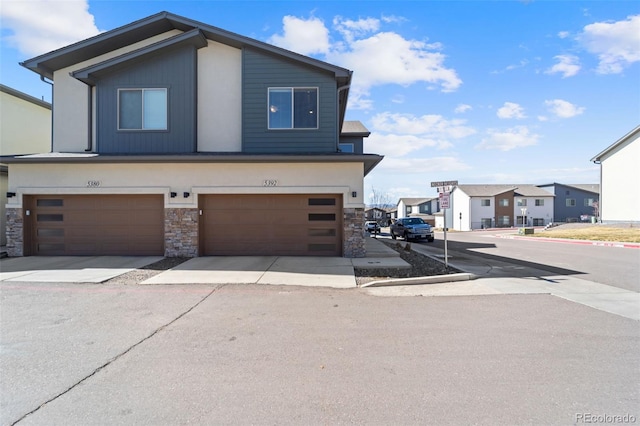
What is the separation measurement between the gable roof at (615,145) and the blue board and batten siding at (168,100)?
38885mm

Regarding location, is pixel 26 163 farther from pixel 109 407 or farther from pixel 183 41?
pixel 109 407

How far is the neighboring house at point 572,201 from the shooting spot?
212ft

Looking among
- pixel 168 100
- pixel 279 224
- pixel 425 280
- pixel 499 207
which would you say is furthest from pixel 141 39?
pixel 499 207

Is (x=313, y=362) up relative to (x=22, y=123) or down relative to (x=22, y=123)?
down

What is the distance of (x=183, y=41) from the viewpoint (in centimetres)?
1250

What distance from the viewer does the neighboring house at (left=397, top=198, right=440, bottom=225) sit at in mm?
75812

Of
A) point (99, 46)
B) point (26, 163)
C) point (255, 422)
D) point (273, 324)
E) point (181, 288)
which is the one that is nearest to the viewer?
point (255, 422)

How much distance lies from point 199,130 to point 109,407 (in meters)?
11.0

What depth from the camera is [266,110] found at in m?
12.5

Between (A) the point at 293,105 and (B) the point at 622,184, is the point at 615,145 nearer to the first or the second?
(B) the point at 622,184

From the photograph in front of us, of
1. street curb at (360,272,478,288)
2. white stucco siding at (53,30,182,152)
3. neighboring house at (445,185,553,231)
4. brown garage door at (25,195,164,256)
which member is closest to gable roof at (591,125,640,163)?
neighboring house at (445,185,553,231)

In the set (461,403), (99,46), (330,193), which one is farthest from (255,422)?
(99,46)

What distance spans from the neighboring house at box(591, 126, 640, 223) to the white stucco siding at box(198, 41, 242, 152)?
37198 millimetres

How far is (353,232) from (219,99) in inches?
275
